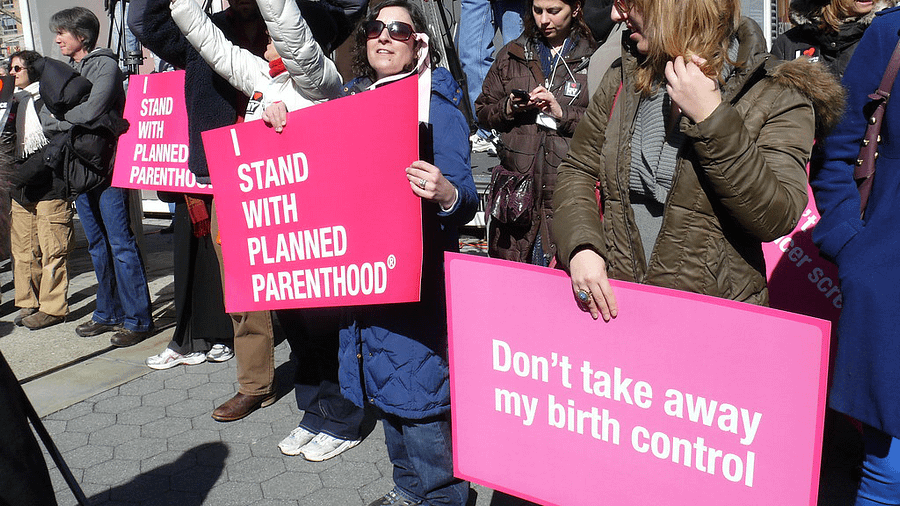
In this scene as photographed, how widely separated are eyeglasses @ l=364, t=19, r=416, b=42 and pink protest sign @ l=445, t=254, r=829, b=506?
92 cm

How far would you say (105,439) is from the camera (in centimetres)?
383

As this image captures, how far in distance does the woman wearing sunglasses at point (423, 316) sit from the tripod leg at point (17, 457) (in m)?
1.22

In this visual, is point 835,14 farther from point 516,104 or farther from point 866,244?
point 866,244

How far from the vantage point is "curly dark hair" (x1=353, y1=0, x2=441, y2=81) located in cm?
286

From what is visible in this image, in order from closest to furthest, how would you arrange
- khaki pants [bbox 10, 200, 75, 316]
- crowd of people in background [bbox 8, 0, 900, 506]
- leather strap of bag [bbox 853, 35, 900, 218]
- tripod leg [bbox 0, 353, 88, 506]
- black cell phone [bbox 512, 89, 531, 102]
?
tripod leg [bbox 0, 353, 88, 506], crowd of people in background [bbox 8, 0, 900, 506], leather strap of bag [bbox 853, 35, 900, 218], black cell phone [bbox 512, 89, 531, 102], khaki pants [bbox 10, 200, 75, 316]

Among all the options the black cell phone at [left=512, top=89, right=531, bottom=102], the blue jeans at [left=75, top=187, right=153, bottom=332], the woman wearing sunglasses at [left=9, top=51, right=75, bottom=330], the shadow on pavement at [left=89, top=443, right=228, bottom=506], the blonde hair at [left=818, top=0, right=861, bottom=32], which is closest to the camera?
the shadow on pavement at [left=89, top=443, right=228, bottom=506]

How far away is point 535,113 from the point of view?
3.97m

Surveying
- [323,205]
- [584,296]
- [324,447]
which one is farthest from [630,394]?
[324,447]

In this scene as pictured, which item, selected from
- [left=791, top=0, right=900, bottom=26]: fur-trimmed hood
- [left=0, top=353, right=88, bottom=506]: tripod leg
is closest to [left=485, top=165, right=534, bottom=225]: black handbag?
[left=791, top=0, right=900, bottom=26]: fur-trimmed hood

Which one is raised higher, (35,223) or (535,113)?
(535,113)

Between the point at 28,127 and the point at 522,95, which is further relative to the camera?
the point at 28,127

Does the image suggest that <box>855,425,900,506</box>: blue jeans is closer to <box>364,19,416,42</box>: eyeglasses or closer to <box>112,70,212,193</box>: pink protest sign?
<box>364,19,416,42</box>: eyeglasses

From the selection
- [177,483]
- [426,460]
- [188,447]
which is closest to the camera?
[426,460]

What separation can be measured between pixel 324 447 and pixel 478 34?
5.75 metres
